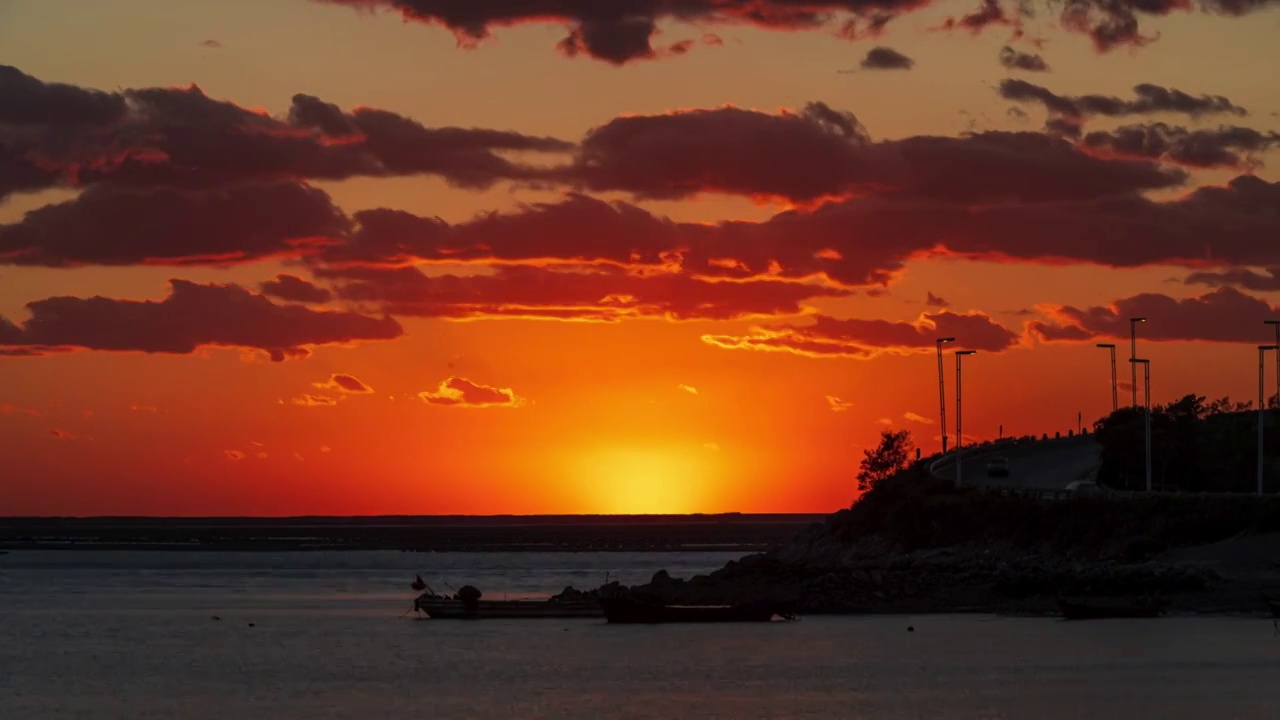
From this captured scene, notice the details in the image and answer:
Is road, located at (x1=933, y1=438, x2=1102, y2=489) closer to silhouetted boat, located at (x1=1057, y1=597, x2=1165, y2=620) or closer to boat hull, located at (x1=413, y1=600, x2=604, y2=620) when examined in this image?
boat hull, located at (x1=413, y1=600, x2=604, y2=620)

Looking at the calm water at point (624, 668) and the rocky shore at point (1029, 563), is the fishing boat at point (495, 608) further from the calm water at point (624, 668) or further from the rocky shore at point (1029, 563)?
the rocky shore at point (1029, 563)

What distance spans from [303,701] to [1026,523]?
226ft

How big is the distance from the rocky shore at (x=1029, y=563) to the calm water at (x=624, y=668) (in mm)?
5371

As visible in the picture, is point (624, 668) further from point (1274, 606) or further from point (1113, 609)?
point (1274, 606)

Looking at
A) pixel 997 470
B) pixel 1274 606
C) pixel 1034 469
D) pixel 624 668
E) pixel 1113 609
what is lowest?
pixel 624 668

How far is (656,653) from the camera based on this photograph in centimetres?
10525

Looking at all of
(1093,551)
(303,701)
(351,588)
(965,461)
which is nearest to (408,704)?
(303,701)

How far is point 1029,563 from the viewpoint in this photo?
13012 cm

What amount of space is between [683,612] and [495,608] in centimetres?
1381

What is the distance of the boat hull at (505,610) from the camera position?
13125cm

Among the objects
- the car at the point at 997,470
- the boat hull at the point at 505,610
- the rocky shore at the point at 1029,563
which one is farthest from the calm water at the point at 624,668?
the car at the point at 997,470

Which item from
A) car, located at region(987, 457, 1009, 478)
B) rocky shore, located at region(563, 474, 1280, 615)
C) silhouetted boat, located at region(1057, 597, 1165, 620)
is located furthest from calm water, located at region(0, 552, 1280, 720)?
car, located at region(987, 457, 1009, 478)

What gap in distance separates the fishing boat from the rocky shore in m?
2.73

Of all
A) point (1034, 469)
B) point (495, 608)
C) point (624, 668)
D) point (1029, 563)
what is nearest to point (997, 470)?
point (1034, 469)
